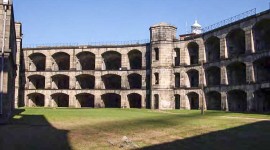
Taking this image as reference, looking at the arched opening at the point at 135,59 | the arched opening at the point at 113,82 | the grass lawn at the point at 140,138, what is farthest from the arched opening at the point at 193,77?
the grass lawn at the point at 140,138

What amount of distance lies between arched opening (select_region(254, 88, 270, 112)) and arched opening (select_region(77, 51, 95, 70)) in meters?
24.8

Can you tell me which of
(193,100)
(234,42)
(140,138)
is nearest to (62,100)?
(193,100)

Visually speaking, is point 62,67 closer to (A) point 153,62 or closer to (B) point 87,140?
(A) point 153,62

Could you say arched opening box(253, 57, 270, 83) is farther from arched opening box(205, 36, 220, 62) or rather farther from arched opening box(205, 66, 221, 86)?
arched opening box(205, 36, 220, 62)

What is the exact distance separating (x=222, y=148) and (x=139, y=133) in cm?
378

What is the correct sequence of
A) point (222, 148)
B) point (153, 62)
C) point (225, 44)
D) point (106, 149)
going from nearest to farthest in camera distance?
point (106, 149)
point (222, 148)
point (225, 44)
point (153, 62)

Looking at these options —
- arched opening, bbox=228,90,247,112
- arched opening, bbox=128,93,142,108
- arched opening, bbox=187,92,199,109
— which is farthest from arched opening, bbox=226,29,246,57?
arched opening, bbox=128,93,142,108

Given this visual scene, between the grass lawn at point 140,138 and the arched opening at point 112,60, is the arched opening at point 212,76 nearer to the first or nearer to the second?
the arched opening at point 112,60

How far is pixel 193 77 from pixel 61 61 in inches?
Answer: 805

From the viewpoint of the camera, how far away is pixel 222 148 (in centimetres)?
1170

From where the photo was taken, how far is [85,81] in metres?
51.2

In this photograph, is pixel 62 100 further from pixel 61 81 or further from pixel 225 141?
pixel 225 141

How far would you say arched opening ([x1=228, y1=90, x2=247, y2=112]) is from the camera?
122 feet

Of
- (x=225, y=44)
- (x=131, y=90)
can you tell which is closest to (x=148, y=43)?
(x=131, y=90)
